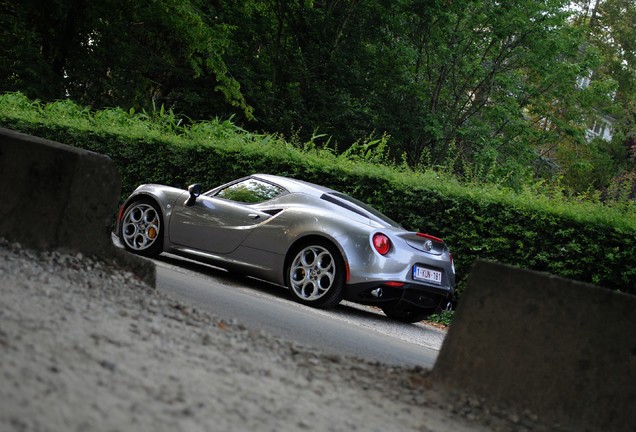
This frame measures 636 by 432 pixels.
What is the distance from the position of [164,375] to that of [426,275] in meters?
6.37

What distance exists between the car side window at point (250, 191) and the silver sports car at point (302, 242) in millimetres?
15

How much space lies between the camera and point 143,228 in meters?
11.6

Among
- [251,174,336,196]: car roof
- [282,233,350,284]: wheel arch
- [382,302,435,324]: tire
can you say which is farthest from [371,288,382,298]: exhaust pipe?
[251,174,336,196]: car roof

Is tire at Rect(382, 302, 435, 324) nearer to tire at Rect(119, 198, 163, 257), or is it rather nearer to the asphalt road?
the asphalt road

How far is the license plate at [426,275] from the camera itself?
10.1 metres

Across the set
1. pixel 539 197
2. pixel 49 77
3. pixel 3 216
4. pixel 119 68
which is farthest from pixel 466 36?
pixel 3 216

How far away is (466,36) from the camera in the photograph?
31.1 metres

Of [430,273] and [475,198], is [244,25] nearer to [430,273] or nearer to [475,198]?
[475,198]

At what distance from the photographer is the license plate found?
10094 millimetres

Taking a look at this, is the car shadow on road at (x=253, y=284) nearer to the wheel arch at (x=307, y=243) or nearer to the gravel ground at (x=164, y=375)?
the wheel arch at (x=307, y=243)

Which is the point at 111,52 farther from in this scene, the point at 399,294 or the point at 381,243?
the point at 399,294

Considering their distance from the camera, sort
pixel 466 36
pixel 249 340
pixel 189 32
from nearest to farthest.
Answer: pixel 249 340 < pixel 189 32 < pixel 466 36

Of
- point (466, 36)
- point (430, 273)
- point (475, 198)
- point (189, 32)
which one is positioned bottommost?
point (430, 273)

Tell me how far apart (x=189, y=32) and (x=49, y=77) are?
185 inches
